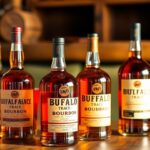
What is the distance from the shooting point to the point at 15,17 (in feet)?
7.88

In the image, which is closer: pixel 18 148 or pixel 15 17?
pixel 18 148

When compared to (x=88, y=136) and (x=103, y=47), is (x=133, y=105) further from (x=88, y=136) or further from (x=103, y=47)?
(x=103, y=47)

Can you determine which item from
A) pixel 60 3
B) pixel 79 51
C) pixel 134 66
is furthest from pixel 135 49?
pixel 60 3

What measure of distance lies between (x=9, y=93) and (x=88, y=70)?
0.18m

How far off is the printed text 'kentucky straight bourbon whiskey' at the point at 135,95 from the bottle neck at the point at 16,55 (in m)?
0.23

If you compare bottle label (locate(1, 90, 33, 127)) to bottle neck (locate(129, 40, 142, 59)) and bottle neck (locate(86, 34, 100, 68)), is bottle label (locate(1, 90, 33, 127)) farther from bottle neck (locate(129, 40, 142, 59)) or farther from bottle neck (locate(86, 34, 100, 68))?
bottle neck (locate(129, 40, 142, 59))

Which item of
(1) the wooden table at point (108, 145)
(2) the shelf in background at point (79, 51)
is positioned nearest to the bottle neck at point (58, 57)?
(1) the wooden table at point (108, 145)

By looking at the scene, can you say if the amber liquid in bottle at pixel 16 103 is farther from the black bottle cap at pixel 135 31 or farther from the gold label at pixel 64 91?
the black bottle cap at pixel 135 31

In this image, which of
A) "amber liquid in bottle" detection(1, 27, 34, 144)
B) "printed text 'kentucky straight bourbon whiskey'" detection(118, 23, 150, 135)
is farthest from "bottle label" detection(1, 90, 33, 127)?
"printed text 'kentucky straight bourbon whiskey'" detection(118, 23, 150, 135)

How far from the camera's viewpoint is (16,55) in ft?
3.22

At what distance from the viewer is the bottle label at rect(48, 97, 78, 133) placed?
0.91 m

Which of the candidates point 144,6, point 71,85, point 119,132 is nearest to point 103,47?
point 144,6

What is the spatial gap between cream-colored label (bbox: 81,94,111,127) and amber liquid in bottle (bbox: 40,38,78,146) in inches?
2.2

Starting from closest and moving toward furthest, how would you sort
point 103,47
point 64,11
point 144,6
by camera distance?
1. point 103,47
2. point 144,6
3. point 64,11
